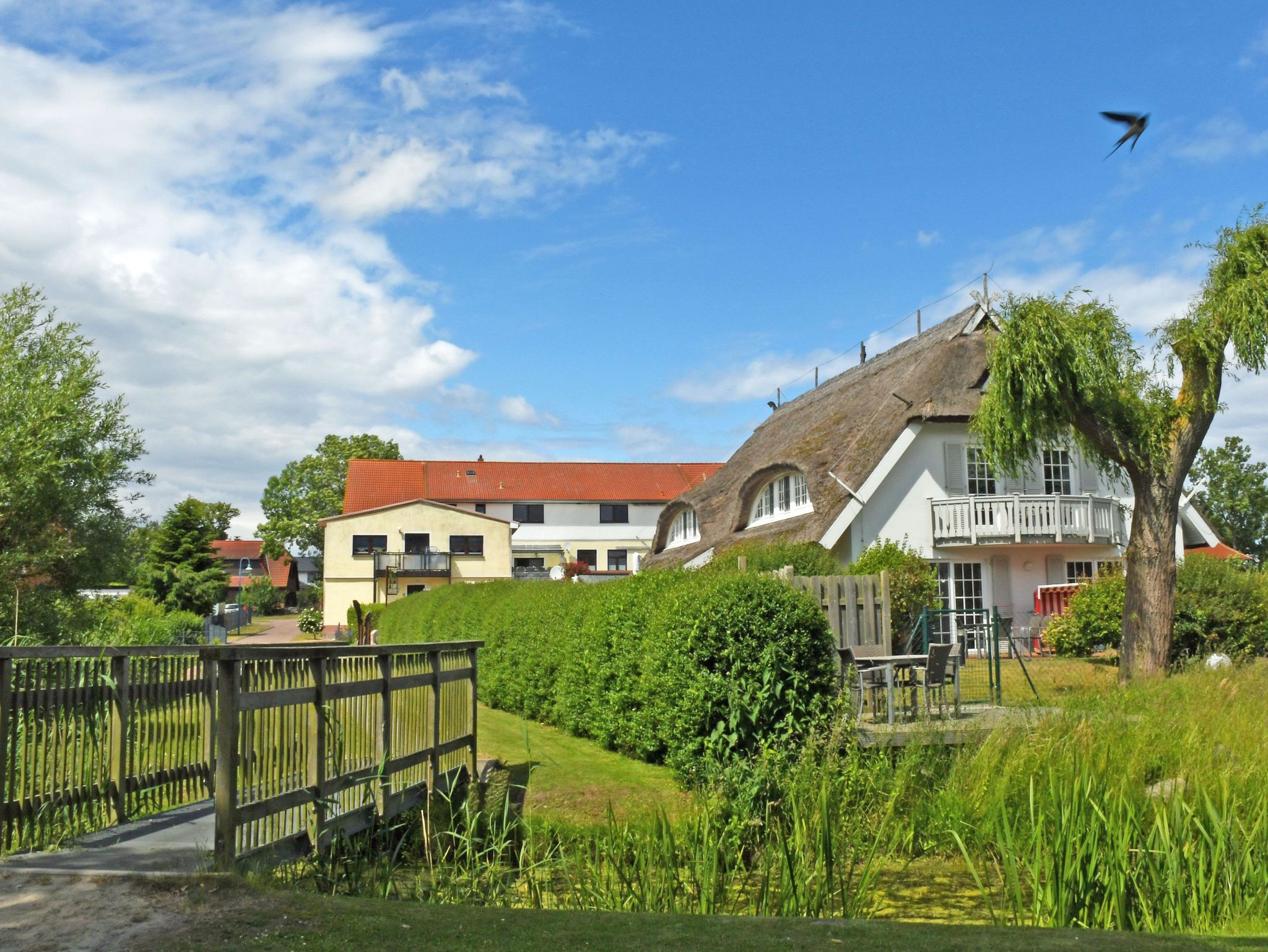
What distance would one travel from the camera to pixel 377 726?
869 centimetres

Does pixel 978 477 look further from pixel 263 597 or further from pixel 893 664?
pixel 263 597

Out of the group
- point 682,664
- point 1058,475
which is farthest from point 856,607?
point 1058,475

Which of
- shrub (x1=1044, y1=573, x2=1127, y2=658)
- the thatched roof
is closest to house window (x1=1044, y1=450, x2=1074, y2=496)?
the thatched roof

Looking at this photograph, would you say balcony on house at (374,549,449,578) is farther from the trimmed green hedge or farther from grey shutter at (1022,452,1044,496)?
the trimmed green hedge

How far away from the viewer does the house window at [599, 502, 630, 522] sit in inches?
2426

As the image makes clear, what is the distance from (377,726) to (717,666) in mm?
3352

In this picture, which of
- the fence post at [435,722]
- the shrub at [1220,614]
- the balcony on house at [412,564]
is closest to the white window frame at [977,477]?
the shrub at [1220,614]

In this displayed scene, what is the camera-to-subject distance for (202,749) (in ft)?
29.5

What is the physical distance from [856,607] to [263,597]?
68.7 metres

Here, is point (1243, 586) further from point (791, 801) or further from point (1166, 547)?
point (791, 801)

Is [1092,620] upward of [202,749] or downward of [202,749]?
upward

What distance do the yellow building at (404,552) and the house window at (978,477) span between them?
102 ft

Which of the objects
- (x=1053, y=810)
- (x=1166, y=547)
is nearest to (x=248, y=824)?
(x=1053, y=810)

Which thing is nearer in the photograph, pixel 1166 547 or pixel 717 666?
pixel 717 666
